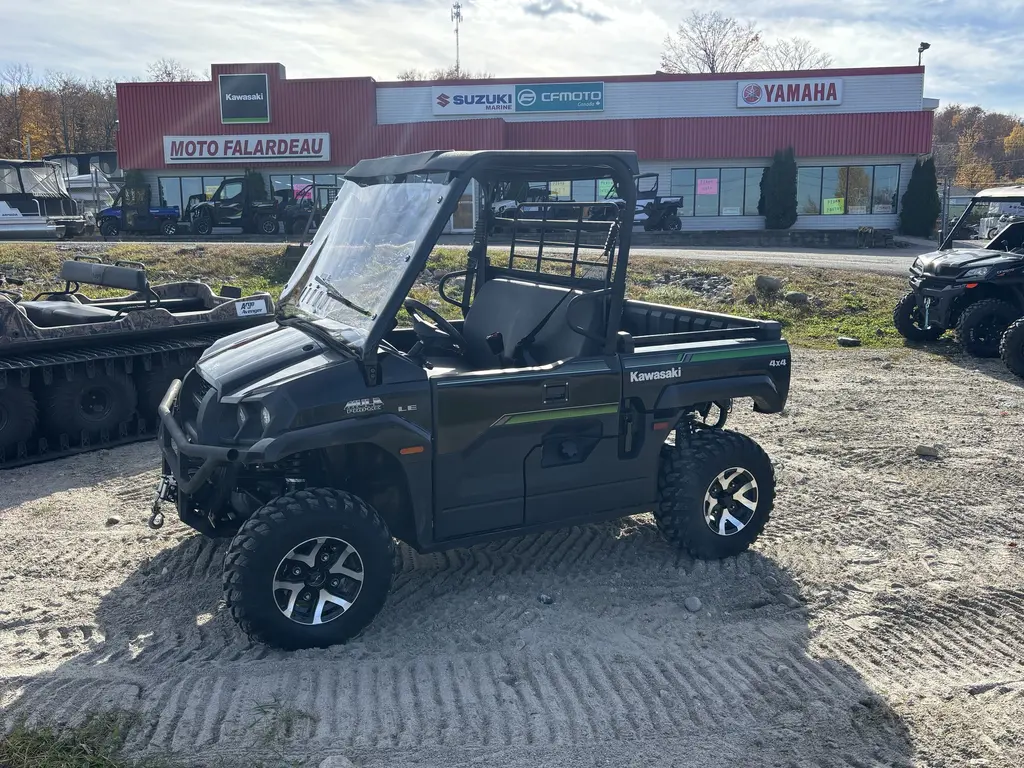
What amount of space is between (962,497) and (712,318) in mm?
2326

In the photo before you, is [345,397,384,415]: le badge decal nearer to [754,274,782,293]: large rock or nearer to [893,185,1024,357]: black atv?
[893,185,1024,357]: black atv

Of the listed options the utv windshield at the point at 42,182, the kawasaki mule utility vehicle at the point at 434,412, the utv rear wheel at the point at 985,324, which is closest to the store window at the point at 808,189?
the utv rear wheel at the point at 985,324

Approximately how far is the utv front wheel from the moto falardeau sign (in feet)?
106

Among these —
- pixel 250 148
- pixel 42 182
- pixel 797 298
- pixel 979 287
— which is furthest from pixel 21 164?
pixel 979 287

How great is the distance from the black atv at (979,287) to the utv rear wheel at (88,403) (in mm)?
9462

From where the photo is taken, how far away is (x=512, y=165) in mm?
4707

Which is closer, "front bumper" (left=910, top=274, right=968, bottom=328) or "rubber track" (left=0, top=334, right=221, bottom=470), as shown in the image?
"rubber track" (left=0, top=334, right=221, bottom=470)

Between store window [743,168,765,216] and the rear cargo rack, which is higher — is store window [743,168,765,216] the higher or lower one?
the higher one

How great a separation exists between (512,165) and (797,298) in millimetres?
11236

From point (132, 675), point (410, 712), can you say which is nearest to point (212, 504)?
point (132, 675)

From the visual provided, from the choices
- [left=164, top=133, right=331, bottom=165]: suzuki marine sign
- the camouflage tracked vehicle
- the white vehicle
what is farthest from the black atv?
[left=164, top=133, right=331, bottom=165]: suzuki marine sign

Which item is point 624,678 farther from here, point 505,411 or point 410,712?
point 505,411

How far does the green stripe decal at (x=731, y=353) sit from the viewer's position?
17.0ft

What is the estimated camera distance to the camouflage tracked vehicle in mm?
7656
